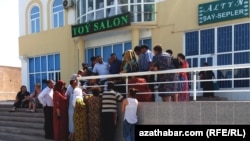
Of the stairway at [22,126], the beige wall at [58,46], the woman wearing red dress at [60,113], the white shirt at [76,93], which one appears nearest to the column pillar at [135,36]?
the beige wall at [58,46]

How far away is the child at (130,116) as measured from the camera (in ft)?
24.8

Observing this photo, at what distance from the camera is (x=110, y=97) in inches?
318

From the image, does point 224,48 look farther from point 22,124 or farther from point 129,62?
point 22,124

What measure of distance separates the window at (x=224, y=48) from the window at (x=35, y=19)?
40.1 feet

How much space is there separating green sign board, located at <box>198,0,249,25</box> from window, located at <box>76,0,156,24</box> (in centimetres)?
263

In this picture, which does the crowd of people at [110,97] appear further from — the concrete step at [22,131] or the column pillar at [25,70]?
the column pillar at [25,70]

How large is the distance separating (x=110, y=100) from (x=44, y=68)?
16008 mm

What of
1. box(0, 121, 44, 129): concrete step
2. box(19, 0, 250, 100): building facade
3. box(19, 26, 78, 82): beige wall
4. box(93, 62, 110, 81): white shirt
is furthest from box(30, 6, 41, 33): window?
box(93, 62, 110, 81): white shirt

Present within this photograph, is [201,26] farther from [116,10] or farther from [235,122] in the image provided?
[235,122]

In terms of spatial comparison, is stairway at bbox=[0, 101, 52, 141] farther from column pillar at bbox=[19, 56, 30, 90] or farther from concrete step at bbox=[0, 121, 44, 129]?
column pillar at bbox=[19, 56, 30, 90]

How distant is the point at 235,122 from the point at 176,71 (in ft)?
5.41

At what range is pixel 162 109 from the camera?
7430 mm

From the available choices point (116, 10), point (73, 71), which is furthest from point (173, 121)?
point (73, 71)

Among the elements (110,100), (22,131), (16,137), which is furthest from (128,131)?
(22,131)
